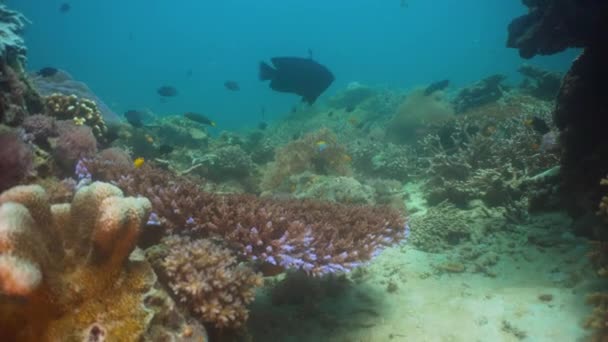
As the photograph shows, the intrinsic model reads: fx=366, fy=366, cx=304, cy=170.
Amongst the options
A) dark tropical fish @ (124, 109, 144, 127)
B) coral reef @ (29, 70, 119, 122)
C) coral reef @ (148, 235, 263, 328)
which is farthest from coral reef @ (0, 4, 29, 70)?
coral reef @ (148, 235, 263, 328)

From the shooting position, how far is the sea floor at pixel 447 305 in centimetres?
376

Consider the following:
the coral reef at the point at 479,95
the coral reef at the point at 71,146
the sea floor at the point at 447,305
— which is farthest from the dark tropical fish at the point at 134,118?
the coral reef at the point at 479,95

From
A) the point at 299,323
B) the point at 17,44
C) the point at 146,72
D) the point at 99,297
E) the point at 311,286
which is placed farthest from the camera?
the point at 146,72

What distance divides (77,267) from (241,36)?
606 feet

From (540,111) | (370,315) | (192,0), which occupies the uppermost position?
(192,0)

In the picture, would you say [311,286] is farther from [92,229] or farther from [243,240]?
[92,229]

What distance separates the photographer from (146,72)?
155750 millimetres

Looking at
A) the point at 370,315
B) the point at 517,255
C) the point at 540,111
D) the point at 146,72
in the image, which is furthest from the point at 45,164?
the point at 146,72

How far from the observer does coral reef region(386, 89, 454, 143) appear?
14164 millimetres

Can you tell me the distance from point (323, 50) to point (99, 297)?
15193 cm

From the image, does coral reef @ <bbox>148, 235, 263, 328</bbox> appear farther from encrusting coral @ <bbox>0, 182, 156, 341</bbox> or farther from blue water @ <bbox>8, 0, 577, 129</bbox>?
blue water @ <bbox>8, 0, 577, 129</bbox>

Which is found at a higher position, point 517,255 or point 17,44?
point 517,255

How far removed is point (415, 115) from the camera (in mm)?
14383

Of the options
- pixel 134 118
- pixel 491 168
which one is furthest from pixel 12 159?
pixel 491 168
